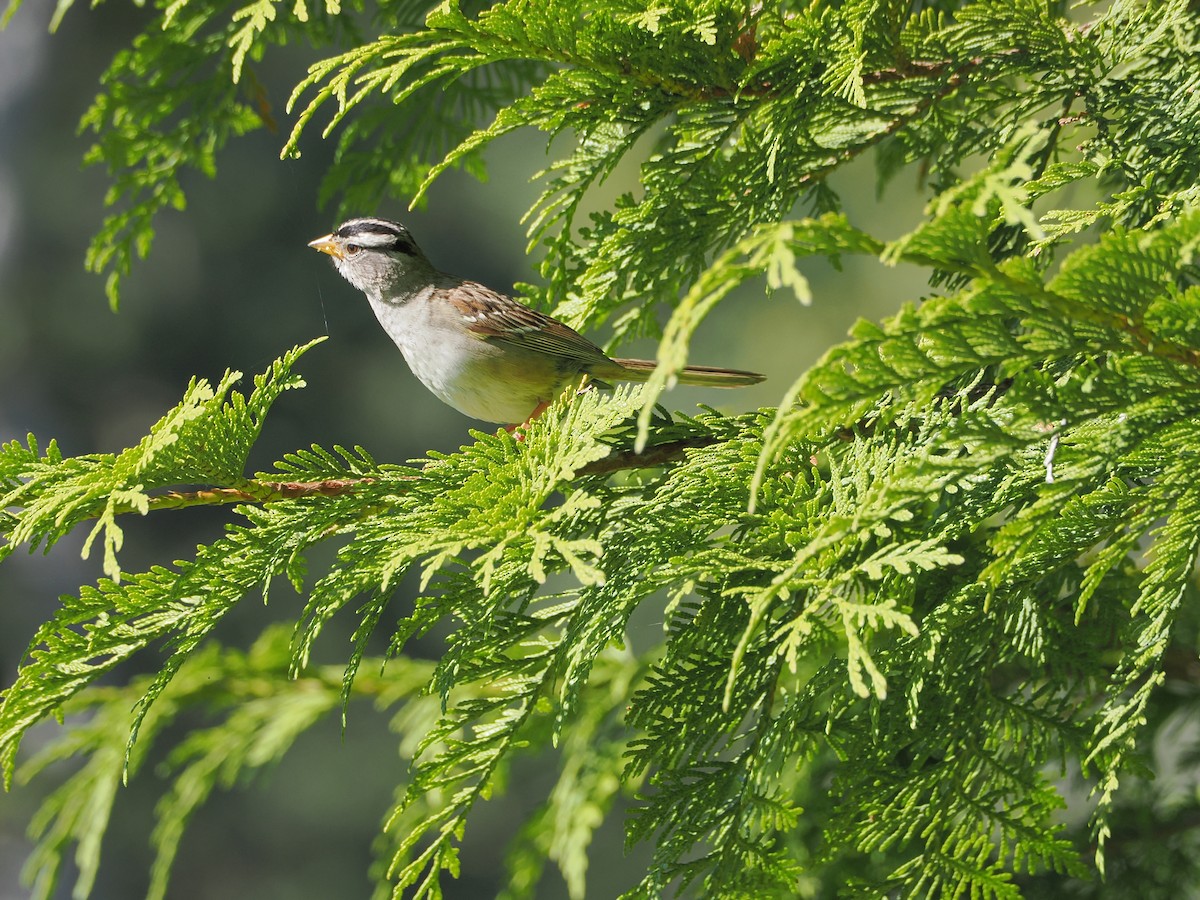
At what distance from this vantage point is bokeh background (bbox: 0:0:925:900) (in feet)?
19.3

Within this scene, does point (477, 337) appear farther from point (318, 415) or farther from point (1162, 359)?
point (318, 415)

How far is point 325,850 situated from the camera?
19.9 ft

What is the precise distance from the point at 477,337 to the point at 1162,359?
148 cm

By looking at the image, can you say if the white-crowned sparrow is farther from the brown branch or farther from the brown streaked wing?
the brown branch

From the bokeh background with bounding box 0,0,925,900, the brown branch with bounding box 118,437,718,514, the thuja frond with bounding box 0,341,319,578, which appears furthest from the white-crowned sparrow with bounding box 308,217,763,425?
the bokeh background with bounding box 0,0,925,900

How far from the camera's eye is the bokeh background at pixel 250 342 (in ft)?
19.3

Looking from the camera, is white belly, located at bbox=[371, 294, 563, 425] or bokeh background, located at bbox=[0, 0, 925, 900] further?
bokeh background, located at bbox=[0, 0, 925, 900]

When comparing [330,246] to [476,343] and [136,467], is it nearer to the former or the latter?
[476,343]

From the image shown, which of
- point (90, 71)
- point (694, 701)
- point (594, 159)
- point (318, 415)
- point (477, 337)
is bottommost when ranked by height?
point (318, 415)

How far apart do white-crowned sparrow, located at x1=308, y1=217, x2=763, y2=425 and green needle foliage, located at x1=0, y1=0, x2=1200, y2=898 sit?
0.52 meters

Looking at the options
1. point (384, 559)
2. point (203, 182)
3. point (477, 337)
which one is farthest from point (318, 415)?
point (384, 559)

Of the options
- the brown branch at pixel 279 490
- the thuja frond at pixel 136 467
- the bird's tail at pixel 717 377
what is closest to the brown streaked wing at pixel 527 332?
the bird's tail at pixel 717 377

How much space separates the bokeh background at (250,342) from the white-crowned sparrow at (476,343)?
3.24 meters

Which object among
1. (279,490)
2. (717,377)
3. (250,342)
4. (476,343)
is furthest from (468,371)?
(250,342)
